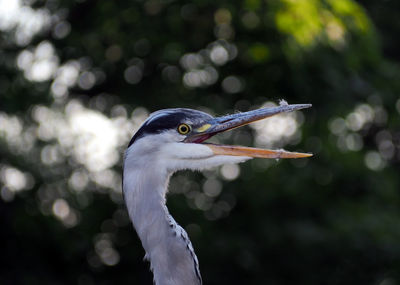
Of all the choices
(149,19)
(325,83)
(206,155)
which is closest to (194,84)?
(149,19)

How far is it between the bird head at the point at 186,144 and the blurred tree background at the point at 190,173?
332 cm

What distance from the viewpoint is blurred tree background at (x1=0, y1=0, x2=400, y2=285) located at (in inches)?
268

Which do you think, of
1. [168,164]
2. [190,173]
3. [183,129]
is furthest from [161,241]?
[190,173]

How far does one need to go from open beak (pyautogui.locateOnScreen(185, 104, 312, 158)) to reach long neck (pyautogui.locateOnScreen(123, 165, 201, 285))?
36cm

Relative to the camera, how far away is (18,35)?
23.3 ft

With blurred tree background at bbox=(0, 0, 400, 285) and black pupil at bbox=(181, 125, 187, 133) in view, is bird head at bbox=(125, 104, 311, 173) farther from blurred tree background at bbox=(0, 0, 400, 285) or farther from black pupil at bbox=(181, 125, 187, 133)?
blurred tree background at bbox=(0, 0, 400, 285)

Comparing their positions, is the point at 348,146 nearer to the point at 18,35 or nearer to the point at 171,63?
the point at 171,63

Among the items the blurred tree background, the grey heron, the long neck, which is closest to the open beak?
the grey heron

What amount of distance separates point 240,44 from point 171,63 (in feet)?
2.31

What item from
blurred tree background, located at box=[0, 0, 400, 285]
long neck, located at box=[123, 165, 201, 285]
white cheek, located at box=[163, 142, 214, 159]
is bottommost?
blurred tree background, located at box=[0, 0, 400, 285]

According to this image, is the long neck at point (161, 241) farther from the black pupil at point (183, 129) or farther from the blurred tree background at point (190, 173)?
the blurred tree background at point (190, 173)

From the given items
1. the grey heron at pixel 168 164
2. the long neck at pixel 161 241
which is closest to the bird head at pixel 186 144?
the grey heron at pixel 168 164

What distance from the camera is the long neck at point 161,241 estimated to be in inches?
115

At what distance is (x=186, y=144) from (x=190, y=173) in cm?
454
